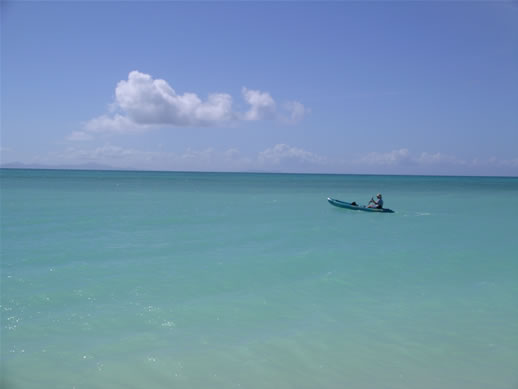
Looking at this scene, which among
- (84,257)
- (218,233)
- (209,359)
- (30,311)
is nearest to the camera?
(209,359)

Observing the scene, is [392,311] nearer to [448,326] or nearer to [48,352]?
[448,326]

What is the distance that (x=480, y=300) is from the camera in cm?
1020

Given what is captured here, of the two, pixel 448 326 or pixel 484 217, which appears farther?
pixel 484 217

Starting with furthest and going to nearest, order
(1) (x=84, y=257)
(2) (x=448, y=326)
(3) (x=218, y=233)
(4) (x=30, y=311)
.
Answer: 1. (3) (x=218, y=233)
2. (1) (x=84, y=257)
3. (4) (x=30, y=311)
4. (2) (x=448, y=326)

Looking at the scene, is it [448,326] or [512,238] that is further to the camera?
[512,238]

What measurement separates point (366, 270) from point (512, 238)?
11.6 m

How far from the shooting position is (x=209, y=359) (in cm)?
710

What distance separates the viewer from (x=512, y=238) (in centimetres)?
1983

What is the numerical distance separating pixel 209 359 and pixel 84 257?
900 cm

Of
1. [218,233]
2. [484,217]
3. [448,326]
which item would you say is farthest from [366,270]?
[484,217]

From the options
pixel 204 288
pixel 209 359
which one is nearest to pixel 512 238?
pixel 204 288

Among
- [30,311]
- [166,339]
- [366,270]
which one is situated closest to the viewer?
[166,339]

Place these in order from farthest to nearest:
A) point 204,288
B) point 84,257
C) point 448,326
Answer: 1. point 84,257
2. point 204,288
3. point 448,326

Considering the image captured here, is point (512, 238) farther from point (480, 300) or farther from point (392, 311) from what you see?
Result: point (392, 311)
